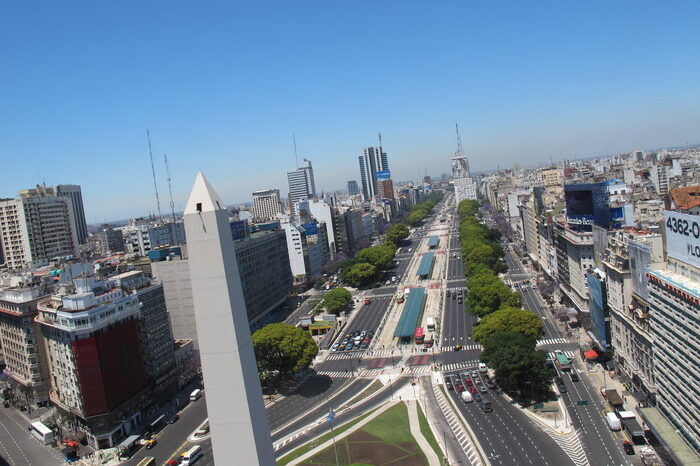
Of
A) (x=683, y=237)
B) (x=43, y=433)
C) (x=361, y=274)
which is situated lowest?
(x=43, y=433)

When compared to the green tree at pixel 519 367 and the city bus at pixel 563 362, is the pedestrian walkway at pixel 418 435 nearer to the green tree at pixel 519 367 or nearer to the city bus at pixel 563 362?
the green tree at pixel 519 367

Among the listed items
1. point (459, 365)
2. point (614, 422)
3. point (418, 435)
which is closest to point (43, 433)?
point (418, 435)

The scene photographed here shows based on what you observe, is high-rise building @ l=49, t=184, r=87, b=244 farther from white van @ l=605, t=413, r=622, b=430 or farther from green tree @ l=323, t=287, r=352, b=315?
white van @ l=605, t=413, r=622, b=430

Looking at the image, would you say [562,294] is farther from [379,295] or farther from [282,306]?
[282,306]

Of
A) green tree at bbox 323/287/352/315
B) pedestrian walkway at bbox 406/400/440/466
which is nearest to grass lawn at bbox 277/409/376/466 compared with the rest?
pedestrian walkway at bbox 406/400/440/466

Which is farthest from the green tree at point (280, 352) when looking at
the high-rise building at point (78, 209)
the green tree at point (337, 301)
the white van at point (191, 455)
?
the high-rise building at point (78, 209)

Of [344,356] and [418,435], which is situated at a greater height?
[344,356]

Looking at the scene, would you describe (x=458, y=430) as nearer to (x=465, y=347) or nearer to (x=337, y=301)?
(x=465, y=347)
